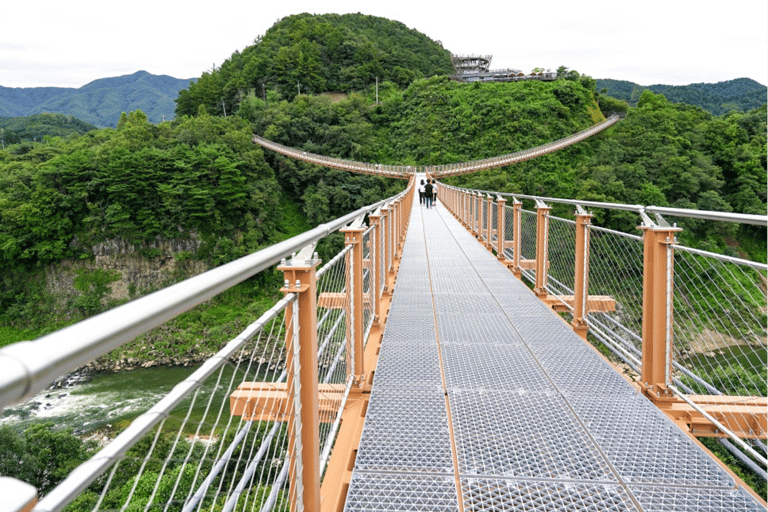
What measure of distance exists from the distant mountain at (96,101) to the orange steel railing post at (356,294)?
178 m

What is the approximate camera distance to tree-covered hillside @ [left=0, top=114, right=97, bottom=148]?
6644 cm

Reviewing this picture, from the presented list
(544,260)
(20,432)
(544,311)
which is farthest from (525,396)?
(20,432)

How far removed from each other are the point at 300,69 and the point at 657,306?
6294 centimetres

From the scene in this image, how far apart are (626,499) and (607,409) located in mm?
759

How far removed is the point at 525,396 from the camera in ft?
9.03

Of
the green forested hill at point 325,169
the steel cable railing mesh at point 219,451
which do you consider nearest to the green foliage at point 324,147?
the green forested hill at point 325,169

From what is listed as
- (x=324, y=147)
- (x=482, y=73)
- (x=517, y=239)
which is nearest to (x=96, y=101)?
(x=482, y=73)

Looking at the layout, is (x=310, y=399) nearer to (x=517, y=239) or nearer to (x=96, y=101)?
(x=517, y=239)

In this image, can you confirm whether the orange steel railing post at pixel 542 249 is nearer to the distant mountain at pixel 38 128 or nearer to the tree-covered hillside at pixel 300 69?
the tree-covered hillside at pixel 300 69

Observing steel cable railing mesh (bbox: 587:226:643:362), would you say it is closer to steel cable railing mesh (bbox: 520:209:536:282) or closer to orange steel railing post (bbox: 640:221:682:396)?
orange steel railing post (bbox: 640:221:682:396)

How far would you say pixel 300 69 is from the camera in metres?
60.3

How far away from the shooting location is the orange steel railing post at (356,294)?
268 centimetres

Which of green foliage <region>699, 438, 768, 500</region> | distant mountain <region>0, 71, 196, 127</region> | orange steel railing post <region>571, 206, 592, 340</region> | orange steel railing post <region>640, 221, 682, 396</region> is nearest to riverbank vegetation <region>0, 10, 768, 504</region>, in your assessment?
green foliage <region>699, 438, 768, 500</region>

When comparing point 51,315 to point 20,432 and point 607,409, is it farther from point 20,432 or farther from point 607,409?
point 607,409
